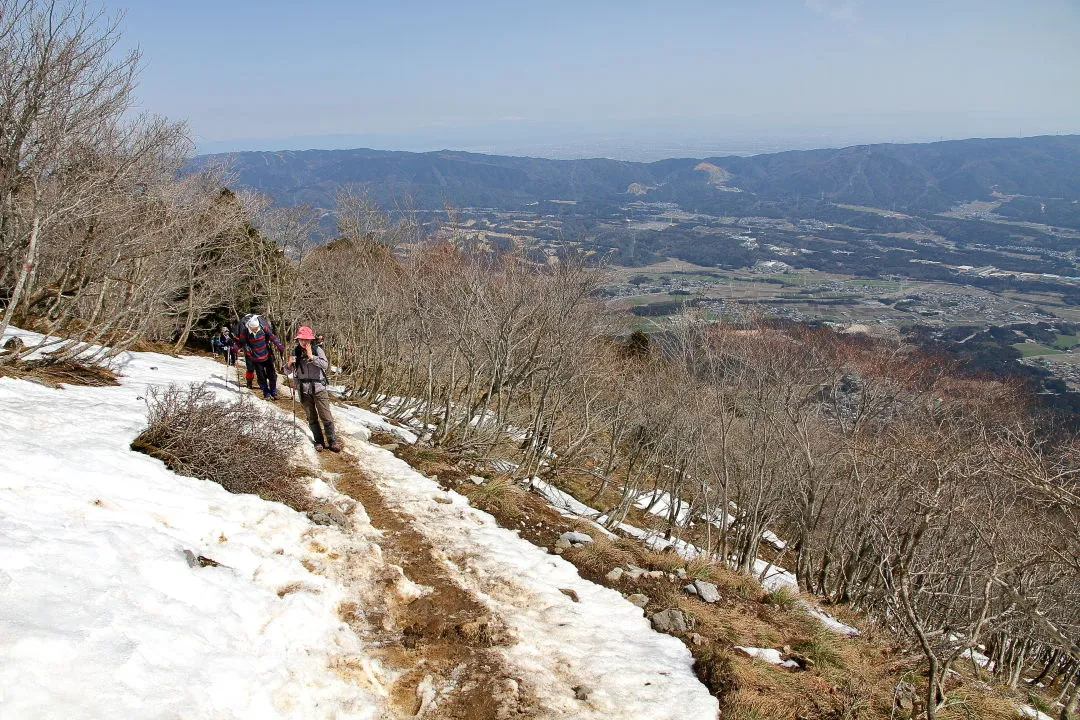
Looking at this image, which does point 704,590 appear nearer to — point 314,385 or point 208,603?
point 208,603

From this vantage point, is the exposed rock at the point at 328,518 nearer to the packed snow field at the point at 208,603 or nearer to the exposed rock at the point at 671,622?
the packed snow field at the point at 208,603

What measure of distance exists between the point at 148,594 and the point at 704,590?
18.5ft

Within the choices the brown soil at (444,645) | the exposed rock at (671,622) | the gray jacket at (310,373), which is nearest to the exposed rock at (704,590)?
the exposed rock at (671,622)

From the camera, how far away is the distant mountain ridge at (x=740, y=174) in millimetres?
105500

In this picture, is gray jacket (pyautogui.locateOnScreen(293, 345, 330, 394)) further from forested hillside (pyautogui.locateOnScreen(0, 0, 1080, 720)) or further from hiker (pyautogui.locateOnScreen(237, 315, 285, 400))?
hiker (pyautogui.locateOnScreen(237, 315, 285, 400))

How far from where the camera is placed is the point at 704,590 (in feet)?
23.3

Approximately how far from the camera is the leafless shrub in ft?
22.2

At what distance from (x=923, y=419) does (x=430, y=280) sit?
36.6 feet

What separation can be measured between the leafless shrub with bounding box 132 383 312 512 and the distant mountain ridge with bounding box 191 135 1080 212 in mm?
81576

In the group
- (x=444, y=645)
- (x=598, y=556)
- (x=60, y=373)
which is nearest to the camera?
(x=444, y=645)

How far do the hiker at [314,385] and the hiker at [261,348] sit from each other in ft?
6.16

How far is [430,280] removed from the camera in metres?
15.1

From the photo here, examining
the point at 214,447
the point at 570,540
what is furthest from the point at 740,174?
the point at 214,447

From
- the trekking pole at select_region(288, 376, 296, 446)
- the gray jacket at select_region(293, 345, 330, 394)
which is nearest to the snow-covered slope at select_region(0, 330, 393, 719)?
the trekking pole at select_region(288, 376, 296, 446)
